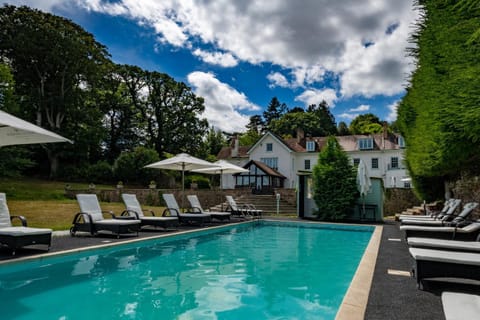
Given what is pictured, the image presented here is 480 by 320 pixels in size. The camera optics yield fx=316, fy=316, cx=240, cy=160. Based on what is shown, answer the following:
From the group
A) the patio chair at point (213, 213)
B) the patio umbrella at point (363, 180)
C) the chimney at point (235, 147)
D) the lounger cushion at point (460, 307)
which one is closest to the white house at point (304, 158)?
the chimney at point (235, 147)

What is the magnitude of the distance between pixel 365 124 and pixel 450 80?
54.0 metres

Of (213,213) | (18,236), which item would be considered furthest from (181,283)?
(213,213)

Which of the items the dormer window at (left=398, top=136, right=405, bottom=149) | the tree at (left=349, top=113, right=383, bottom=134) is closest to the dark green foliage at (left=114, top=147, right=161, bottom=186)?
the dormer window at (left=398, top=136, right=405, bottom=149)

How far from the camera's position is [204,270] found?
6160 millimetres

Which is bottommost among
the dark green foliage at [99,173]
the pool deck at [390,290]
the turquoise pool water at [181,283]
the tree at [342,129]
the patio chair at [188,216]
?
the turquoise pool water at [181,283]

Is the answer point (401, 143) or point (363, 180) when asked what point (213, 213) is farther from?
point (401, 143)

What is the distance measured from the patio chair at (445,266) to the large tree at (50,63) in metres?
35.3

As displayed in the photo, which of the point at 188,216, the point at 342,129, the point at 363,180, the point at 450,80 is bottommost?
the point at 188,216

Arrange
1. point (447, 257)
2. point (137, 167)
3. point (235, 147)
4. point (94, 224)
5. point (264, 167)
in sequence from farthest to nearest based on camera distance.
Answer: point (235, 147), point (264, 167), point (137, 167), point (94, 224), point (447, 257)

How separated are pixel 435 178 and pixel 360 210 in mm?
3855

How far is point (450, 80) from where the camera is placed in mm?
4629

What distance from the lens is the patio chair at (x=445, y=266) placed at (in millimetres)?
3436

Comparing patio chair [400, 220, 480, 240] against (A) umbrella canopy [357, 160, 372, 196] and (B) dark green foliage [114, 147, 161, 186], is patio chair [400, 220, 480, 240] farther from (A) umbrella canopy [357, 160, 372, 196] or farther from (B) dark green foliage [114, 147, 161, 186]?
(B) dark green foliage [114, 147, 161, 186]

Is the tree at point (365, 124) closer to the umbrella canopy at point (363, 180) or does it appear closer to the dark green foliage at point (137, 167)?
the dark green foliage at point (137, 167)
